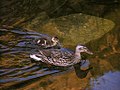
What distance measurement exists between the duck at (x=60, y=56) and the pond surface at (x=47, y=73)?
0.11 metres

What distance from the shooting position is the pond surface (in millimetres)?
6824

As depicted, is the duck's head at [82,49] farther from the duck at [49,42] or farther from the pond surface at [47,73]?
the duck at [49,42]

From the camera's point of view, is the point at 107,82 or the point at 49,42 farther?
the point at 49,42

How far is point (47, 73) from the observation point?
286 inches

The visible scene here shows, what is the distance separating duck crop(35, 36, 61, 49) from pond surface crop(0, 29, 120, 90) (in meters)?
0.14

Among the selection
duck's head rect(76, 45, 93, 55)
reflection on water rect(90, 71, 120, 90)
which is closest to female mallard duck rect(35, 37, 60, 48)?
duck's head rect(76, 45, 93, 55)

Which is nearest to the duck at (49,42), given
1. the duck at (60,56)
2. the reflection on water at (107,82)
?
the duck at (60,56)

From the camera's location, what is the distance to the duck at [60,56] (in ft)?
25.0

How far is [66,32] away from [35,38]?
97cm

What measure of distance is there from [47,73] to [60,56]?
0.62m

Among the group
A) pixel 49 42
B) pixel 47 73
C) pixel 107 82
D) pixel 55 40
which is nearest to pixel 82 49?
pixel 55 40

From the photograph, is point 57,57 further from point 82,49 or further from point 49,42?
point 49,42

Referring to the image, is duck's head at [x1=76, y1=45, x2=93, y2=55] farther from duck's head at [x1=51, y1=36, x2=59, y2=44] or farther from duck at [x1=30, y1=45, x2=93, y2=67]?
duck's head at [x1=51, y1=36, x2=59, y2=44]

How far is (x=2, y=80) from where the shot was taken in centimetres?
692
